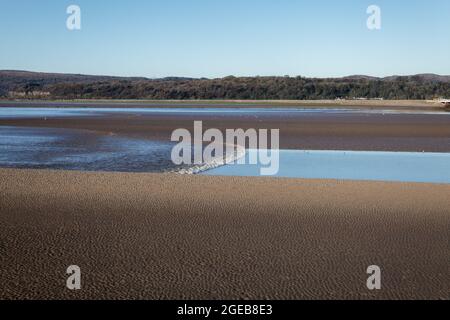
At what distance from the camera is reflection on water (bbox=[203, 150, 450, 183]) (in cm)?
1375

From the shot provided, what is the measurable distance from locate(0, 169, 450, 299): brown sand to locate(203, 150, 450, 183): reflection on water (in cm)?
180

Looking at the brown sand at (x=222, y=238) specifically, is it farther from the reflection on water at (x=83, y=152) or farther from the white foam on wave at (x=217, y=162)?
the reflection on water at (x=83, y=152)

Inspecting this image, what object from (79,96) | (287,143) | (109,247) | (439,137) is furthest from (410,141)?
(79,96)

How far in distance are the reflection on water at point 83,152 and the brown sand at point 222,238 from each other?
3.56 m

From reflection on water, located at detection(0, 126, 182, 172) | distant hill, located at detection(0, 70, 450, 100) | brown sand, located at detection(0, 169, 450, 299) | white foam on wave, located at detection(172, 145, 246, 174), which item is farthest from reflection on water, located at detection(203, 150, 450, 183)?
distant hill, located at detection(0, 70, 450, 100)

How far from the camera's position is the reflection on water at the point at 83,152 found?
51.5ft

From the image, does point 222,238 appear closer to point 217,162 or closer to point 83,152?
point 217,162

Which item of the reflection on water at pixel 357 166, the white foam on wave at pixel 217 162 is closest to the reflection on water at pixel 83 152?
the white foam on wave at pixel 217 162

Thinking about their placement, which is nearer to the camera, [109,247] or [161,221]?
[109,247]

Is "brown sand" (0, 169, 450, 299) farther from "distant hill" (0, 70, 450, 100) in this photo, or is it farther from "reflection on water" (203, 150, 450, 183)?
"distant hill" (0, 70, 450, 100)

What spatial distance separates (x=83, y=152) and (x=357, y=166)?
30.2 ft

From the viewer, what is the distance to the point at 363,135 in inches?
1032
